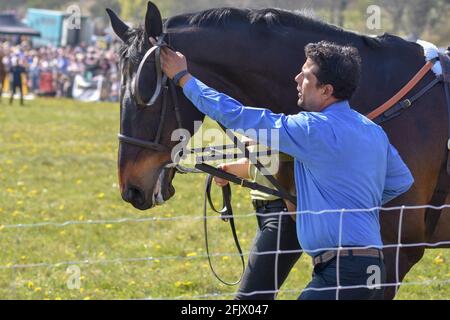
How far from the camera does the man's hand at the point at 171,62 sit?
4.14 meters

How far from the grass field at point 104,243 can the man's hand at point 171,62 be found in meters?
1.20

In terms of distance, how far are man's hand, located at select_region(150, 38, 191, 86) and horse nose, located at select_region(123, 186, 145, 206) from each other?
2.24 feet

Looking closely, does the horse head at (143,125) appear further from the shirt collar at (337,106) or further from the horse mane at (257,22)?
the shirt collar at (337,106)

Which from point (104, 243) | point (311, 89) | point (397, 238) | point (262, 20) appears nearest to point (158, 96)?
point (262, 20)

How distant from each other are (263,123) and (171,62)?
0.71m

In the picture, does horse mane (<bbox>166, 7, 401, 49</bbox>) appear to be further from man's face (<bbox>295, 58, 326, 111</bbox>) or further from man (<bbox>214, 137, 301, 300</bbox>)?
man's face (<bbox>295, 58, 326, 111</bbox>)

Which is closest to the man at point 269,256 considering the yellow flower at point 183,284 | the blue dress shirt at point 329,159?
the blue dress shirt at point 329,159

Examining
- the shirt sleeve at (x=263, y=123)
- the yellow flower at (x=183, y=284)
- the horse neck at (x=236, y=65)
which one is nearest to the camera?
the shirt sleeve at (x=263, y=123)

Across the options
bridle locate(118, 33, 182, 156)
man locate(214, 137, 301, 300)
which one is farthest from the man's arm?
man locate(214, 137, 301, 300)

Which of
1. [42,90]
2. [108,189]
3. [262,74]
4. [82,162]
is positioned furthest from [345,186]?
[42,90]

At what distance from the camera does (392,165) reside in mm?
3984

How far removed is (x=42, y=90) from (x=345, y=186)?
3035 centimetres

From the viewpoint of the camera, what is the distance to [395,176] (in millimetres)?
4027

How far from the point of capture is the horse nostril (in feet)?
14.7
